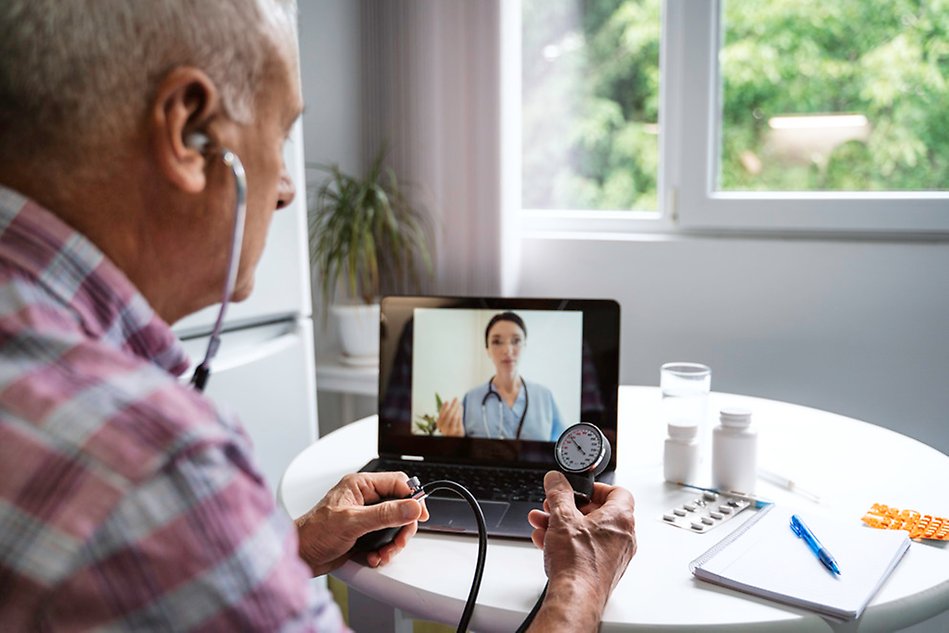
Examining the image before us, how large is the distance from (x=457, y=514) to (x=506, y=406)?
0.70 feet

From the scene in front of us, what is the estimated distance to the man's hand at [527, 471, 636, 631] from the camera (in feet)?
2.58

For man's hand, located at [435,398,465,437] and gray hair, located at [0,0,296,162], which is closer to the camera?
gray hair, located at [0,0,296,162]

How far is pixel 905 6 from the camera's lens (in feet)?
6.55

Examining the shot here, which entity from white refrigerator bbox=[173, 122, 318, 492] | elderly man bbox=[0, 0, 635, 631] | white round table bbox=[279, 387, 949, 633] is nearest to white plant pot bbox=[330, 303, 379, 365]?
white refrigerator bbox=[173, 122, 318, 492]

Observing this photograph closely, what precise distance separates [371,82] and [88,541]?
7.47 feet

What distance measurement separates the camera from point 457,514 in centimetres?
104

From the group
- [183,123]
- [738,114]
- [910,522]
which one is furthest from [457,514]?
[738,114]

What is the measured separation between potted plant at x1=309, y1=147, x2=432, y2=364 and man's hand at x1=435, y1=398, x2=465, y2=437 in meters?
1.08

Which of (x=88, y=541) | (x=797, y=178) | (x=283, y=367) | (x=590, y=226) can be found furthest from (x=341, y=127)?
(x=88, y=541)

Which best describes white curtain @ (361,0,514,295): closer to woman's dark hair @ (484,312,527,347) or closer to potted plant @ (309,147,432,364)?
potted plant @ (309,147,432,364)

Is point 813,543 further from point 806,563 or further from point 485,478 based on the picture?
point 485,478

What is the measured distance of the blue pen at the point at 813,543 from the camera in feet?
2.89

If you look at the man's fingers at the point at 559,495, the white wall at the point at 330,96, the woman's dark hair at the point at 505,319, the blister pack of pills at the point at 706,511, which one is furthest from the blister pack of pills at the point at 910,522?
the white wall at the point at 330,96

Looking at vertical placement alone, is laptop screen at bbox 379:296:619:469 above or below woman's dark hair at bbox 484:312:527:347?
below
